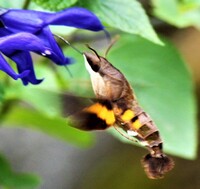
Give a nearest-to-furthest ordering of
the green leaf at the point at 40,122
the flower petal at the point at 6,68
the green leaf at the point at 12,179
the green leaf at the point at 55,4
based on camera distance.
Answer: the flower petal at the point at 6,68, the green leaf at the point at 55,4, the green leaf at the point at 12,179, the green leaf at the point at 40,122

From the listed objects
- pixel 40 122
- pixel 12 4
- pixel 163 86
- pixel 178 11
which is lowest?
pixel 40 122

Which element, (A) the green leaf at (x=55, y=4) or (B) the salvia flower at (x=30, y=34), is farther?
(A) the green leaf at (x=55, y=4)

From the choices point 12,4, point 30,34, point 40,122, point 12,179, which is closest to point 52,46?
point 30,34

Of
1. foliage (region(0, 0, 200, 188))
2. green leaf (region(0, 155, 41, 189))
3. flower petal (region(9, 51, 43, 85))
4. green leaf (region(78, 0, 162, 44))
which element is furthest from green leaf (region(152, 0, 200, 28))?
flower petal (region(9, 51, 43, 85))

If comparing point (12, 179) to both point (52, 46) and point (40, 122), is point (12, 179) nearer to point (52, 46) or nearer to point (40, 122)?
point (40, 122)

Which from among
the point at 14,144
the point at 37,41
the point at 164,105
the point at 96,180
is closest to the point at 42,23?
the point at 37,41

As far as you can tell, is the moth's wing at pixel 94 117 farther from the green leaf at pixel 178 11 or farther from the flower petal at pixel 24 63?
the green leaf at pixel 178 11

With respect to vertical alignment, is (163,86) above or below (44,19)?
below

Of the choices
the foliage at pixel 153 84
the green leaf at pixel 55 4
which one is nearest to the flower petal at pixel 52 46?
the green leaf at pixel 55 4
